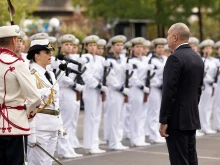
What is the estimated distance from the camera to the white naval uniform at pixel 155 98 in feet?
49.6

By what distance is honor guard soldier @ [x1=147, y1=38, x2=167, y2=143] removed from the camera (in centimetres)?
1513

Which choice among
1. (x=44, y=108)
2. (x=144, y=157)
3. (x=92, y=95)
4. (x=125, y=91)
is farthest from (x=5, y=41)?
(x=125, y=91)

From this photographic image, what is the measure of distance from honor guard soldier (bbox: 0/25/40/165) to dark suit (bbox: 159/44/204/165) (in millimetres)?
1604

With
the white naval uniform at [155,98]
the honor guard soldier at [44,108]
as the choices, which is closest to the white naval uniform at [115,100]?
the white naval uniform at [155,98]

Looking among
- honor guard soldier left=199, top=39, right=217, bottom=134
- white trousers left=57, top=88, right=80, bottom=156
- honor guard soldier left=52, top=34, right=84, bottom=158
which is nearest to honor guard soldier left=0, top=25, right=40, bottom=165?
honor guard soldier left=52, top=34, right=84, bottom=158

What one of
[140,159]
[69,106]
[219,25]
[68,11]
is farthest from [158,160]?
[68,11]

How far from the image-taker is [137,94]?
48.7 feet

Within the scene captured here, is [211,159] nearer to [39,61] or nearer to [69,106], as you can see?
[69,106]

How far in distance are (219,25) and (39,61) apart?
101 feet

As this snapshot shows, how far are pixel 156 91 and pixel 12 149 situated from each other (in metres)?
8.46

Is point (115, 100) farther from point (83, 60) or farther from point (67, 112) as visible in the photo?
point (67, 112)

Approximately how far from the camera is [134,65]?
47.9ft

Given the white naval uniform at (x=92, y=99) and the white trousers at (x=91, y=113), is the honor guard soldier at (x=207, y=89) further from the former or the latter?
the white trousers at (x=91, y=113)

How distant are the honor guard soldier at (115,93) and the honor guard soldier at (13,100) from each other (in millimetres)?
6623
